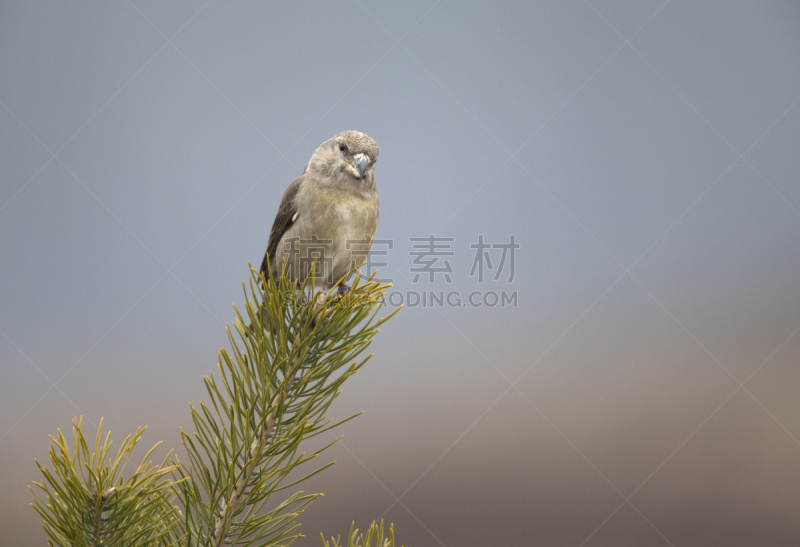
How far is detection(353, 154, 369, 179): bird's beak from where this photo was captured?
2.44 meters

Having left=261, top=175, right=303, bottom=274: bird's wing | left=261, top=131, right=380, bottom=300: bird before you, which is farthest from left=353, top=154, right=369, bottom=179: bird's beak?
left=261, top=175, right=303, bottom=274: bird's wing

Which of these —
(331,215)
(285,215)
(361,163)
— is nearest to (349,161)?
(361,163)

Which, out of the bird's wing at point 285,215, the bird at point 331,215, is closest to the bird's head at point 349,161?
the bird at point 331,215

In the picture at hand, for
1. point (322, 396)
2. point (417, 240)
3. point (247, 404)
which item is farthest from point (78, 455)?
point (417, 240)

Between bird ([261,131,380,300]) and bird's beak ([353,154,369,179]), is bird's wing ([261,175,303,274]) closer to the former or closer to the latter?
bird ([261,131,380,300])

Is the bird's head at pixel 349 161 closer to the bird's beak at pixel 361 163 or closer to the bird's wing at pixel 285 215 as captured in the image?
the bird's beak at pixel 361 163

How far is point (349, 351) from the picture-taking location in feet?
4.40

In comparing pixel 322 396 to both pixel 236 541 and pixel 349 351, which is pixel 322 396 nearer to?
pixel 349 351

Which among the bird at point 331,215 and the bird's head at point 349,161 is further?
the bird's head at point 349,161

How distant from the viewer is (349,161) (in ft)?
8.11

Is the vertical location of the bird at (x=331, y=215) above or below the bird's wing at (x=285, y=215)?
below

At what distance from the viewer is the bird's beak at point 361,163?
2.44 meters

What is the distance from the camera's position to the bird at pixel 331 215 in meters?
2.35

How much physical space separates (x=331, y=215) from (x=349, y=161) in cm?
29
